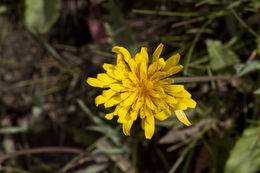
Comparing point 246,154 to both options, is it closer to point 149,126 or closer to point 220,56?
point 220,56

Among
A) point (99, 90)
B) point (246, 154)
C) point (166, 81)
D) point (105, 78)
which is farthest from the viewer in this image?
point (246, 154)

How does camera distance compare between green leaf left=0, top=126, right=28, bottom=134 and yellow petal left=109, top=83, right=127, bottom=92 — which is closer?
yellow petal left=109, top=83, right=127, bottom=92

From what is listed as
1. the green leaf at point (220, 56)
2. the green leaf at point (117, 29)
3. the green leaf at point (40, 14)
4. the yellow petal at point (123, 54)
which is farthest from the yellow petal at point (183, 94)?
the green leaf at point (40, 14)

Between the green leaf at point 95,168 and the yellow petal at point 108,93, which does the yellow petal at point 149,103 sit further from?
the green leaf at point 95,168

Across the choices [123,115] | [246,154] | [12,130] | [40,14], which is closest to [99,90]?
[123,115]

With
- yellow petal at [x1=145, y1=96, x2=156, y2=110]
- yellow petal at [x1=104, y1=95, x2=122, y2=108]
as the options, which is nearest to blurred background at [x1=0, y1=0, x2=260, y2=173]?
yellow petal at [x1=104, y1=95, x2=122, y2=108]

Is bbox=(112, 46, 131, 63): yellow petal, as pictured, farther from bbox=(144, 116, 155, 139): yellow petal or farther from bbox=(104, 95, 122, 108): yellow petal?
bbox=(144, 116, 155, 139): yellow petal
